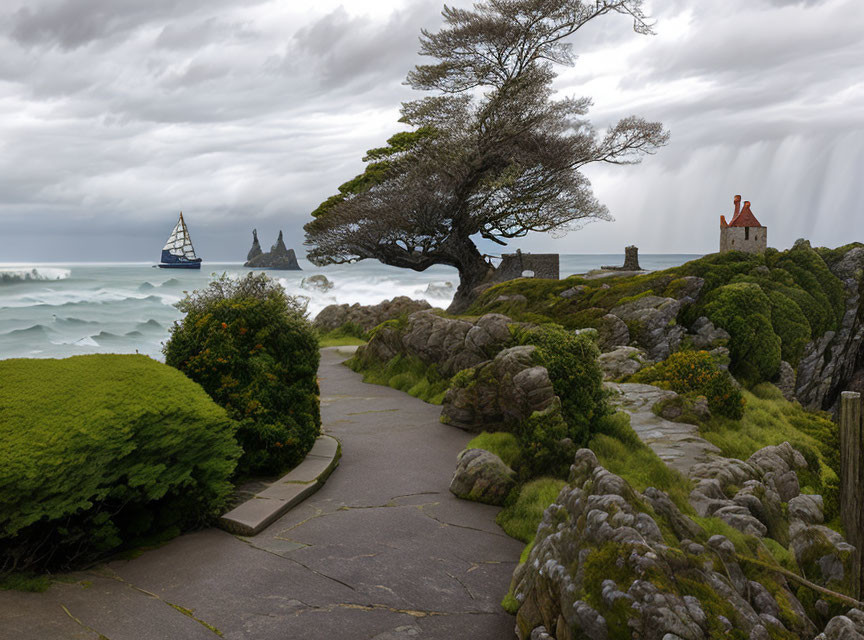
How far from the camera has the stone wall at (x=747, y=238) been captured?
2492cm

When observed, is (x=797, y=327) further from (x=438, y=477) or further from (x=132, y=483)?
(x=132, y=483)

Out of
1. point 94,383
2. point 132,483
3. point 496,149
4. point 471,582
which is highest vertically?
point 496,149

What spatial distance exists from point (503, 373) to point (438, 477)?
8.13 feet

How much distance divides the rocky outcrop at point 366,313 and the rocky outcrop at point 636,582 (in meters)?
24.6

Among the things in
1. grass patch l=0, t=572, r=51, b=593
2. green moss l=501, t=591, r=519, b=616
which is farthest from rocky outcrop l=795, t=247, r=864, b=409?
grass patch l=0, t=572, r=51, b=593

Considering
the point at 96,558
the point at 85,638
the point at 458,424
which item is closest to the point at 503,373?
the point at 458,424

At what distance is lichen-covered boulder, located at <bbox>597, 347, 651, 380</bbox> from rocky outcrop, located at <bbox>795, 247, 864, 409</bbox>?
7751mm

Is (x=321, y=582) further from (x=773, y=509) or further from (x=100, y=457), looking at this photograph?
(x=773, y=509)

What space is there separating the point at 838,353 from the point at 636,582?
2288cm

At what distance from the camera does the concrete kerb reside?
22.0 feet

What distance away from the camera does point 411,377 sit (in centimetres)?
1540

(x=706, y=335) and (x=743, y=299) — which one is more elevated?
(x=743, y=299)

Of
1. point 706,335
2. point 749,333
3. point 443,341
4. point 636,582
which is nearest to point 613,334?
point 706,335

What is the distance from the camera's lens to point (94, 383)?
21.0ft
